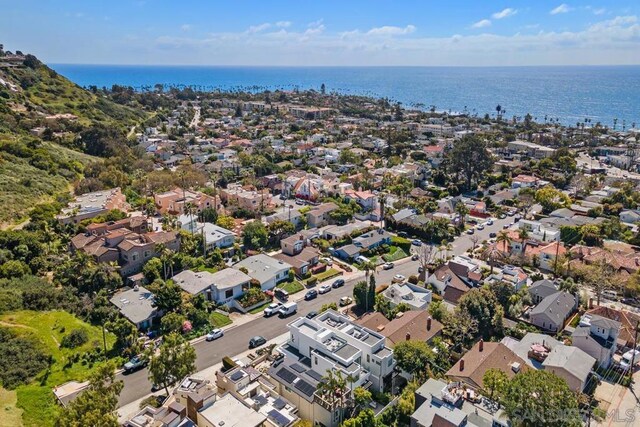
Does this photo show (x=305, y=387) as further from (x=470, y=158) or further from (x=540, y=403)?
(x=470, y=158)

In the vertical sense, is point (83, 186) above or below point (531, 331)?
above

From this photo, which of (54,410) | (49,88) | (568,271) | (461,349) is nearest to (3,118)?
(49,88)

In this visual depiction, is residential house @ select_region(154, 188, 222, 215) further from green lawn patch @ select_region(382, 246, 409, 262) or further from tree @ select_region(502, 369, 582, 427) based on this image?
tree @ select_region(502, 369, 582, 427)

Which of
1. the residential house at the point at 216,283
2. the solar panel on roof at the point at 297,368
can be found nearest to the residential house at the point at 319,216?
the residential house at the point at 216,283

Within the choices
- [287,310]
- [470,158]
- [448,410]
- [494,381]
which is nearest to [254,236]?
[287,310]

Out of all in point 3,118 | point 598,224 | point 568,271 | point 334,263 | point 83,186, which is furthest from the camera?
point 3,118

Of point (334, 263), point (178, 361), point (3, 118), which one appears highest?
point (3, 118)

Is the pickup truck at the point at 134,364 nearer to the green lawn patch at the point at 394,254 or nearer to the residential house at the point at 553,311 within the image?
the green lawn patch at the point at 394,254

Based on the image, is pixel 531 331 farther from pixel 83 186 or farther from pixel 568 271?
pixel 83 186
